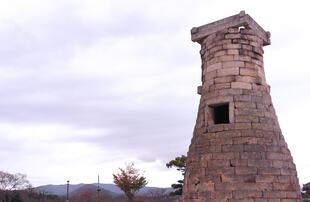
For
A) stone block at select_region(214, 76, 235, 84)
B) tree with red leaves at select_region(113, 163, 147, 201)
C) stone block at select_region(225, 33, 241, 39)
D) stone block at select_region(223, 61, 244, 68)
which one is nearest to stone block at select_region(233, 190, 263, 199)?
stone block at select_region(214, 76, 235, 84)

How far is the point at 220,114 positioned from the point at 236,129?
91 cm

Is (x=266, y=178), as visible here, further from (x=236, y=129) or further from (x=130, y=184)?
(x=130, y=184)

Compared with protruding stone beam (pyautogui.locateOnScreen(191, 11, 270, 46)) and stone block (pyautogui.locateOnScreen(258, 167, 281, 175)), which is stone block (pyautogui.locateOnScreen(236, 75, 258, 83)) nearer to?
protruding stone beam (pyautogui.locateOnScreen(191, 11, 270, 46))

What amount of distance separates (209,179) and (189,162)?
3.12 feet

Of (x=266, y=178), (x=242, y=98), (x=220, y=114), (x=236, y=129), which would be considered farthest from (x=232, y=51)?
(x=266, y=178)

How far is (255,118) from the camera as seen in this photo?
929 cm

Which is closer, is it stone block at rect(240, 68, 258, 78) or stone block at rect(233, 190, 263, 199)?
stone block at rect(233, 190, 263, 199)

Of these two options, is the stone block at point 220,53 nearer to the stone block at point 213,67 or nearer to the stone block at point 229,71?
the stone block at point 213,67

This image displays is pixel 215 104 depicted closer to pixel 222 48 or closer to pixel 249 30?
pixel 222 48

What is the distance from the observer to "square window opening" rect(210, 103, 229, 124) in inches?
387

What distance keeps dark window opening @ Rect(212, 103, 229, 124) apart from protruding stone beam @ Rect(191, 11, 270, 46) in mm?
1972

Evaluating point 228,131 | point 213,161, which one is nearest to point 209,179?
point 213,161

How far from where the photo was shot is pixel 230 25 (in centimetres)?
994

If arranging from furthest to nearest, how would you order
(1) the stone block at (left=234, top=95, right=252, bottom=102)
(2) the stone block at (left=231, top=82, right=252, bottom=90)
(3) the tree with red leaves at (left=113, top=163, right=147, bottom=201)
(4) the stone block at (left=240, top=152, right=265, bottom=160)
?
(3) the tree with red leaves at (left=113, top=163, right=147, bottom=201) → (2) the stone block at (left=231, top=82, right=252, bottom=90) → (1) the stone block at (left=234, top=95, right=252, bottom=102) → (4) the stone block at (left=240, top=152, right=265, bottom=160)
